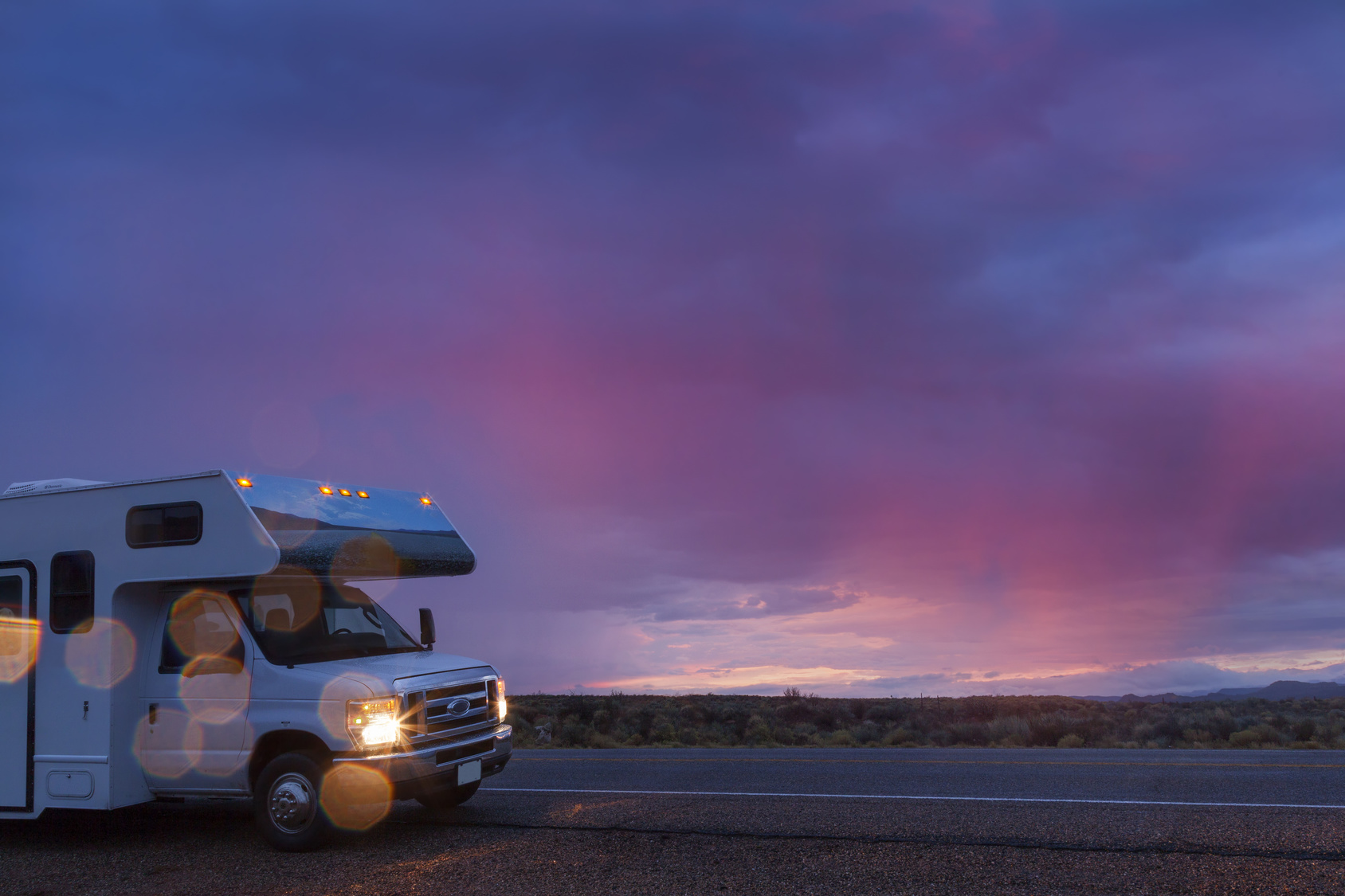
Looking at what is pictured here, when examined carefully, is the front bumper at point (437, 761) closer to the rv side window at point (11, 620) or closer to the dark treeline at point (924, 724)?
the rv side window at point (11, 620)

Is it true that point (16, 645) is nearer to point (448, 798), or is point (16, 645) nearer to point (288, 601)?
point (288, 601)

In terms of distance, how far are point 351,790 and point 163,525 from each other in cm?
299

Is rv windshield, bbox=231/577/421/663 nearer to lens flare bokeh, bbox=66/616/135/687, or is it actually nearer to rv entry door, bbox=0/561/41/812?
lens flare bokeh, bbox=66/616/135/687

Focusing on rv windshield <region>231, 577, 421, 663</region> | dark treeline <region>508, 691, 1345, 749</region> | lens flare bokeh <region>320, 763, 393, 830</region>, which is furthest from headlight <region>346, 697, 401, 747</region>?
dark treeline <region>508, 691, 1345, 749</region>

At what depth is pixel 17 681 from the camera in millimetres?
10141

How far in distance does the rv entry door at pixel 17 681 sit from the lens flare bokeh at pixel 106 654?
0.71m

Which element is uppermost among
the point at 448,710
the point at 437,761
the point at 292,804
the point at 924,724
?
the point at 448,710

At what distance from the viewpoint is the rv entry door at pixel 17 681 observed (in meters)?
9.96

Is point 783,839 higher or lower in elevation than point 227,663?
lower

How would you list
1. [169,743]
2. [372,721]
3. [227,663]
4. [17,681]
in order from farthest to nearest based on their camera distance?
[17,681] → [169,743] → [227,663] → [372,721]

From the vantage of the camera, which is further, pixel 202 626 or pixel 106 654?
pixel 106 654

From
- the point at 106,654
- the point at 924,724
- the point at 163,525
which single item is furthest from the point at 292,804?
the point at 924,724

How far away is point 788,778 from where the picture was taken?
42.1 ft

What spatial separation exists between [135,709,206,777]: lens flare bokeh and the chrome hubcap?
94 centimetres
